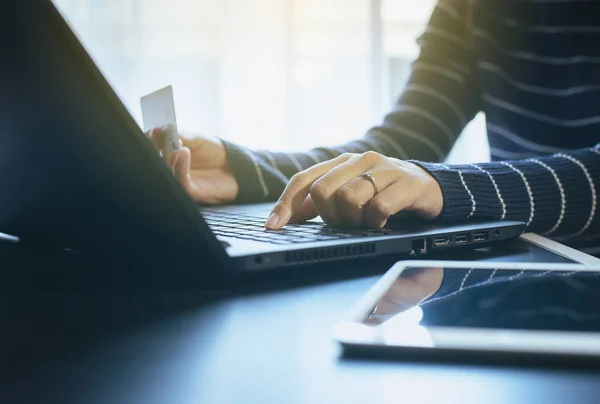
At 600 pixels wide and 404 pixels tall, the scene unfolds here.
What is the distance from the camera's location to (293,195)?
0.50 m

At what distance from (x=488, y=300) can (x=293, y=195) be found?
25 centimetres

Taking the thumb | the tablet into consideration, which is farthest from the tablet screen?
the thumb

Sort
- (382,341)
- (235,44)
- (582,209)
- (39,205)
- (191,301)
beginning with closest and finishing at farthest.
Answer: (382,341), (191,301), (39,205), (582,209), (235,44)

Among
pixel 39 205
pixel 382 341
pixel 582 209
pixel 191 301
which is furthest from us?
pixel 582 209

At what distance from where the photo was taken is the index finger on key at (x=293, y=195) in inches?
18.9

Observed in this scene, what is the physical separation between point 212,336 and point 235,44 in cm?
154

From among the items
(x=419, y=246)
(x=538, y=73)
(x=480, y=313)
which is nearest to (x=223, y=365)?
(x=480, y=313)

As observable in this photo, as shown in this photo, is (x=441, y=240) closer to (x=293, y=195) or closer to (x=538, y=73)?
(x=293, y=195)

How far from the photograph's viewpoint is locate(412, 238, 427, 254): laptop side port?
1.37ft

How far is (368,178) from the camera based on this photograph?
47 centimetres

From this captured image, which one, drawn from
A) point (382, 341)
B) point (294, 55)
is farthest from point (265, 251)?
point (294, 55)

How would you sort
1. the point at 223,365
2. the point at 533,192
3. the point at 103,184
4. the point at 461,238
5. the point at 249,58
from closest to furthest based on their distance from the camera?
the point at 223,365 → the point at 103,184 → the point at 461,238 → the point at 533,192 → the point at 249,58

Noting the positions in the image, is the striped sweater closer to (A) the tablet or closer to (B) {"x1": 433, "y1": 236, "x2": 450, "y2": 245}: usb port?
(B) {"x1": 433, "y1": 236, "x2": 450, "y2": 245}: usb port

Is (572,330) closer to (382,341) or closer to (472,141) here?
(382,341)
